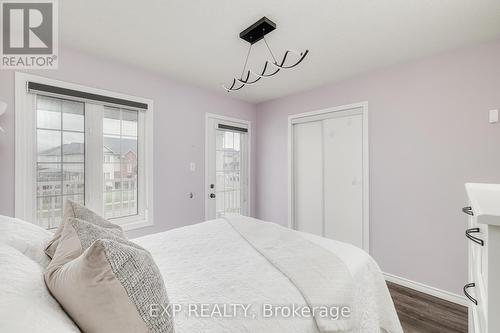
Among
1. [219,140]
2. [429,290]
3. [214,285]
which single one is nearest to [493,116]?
[429,290]

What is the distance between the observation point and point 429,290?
2.36m

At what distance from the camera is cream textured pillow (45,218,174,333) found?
61 centimetres

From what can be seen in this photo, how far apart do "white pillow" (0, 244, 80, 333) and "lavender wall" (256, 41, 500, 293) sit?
292 cm

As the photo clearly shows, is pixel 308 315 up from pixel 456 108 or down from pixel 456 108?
down

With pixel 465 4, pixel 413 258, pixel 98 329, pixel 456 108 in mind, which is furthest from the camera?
pixel 413 258

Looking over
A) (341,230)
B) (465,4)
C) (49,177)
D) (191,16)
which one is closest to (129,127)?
(49,177)

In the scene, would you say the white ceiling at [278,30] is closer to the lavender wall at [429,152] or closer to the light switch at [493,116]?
the lavender wall at [429,152]

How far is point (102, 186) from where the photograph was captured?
101 inches

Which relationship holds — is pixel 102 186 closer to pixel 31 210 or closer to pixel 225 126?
pixel 31 210

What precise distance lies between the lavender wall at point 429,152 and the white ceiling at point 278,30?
0.23 metres

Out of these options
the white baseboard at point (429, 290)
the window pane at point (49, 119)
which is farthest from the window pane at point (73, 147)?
the white baseboard at point (429, 290)

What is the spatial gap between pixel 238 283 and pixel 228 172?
2.72 m

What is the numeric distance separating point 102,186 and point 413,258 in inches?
137

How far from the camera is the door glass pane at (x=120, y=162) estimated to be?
2.60 m
